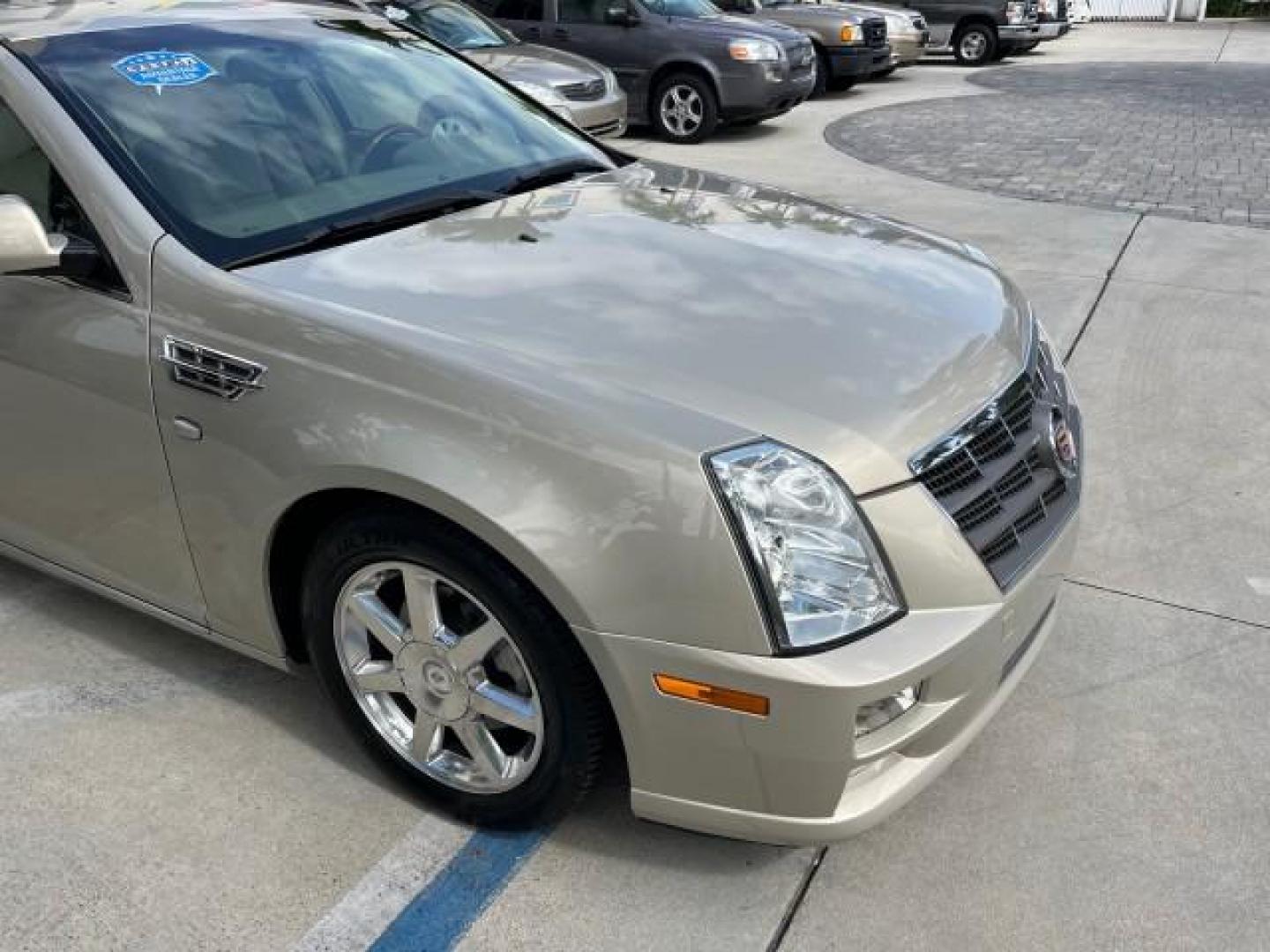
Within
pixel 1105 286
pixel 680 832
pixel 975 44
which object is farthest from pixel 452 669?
pixel 975 44

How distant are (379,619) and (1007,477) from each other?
1341mm

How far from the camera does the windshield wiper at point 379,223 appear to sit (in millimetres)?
2666

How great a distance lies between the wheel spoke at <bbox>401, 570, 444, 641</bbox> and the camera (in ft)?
7.89

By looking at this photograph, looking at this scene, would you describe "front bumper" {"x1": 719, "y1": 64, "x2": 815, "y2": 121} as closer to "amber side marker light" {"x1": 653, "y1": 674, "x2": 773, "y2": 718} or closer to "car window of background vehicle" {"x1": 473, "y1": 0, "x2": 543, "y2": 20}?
"car window of background vehicle" {"x1": 473, "y1": 0, "x2": 543, "y2": 20}

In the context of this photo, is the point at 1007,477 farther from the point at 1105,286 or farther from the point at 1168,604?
the point at 1105,286

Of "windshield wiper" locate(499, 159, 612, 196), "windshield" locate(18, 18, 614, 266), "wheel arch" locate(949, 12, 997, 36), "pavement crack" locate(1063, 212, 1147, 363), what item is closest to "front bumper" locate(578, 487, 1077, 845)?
"windshield" locate(18, 18, 614, 266)

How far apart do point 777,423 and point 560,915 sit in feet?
3.59

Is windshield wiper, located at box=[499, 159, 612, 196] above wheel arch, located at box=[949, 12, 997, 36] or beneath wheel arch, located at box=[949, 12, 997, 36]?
above

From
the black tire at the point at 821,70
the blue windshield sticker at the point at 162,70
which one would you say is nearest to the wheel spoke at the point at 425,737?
the blue windshield sticker at the point at 162,70

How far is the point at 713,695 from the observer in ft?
6.88

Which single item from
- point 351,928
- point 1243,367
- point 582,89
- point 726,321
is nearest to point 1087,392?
point 1243,367

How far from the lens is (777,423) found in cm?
215

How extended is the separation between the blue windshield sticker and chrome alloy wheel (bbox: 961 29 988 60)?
17.6m

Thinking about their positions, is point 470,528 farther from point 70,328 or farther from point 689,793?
point 70,328
